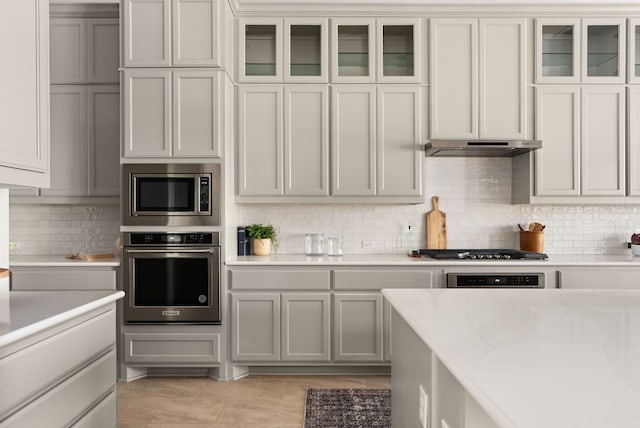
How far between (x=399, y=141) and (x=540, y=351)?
3.06 meters

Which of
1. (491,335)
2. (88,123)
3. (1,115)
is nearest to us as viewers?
(491,335)

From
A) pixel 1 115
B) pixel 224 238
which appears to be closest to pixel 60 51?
pixel 224 238

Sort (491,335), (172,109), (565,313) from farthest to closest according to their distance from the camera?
(172,109)
(565,313)
(491,335)

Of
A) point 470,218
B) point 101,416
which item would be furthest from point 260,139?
point 101,416

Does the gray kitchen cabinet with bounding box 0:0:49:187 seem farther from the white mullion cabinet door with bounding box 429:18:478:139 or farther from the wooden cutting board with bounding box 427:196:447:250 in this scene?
the wooden cutting board with bounding box 427:196:447:250

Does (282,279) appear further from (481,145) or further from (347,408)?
(481,145)

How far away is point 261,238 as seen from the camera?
13.9 ft

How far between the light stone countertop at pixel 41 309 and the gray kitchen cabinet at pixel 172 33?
207 centimetres

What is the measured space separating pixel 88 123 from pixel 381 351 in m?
3.01

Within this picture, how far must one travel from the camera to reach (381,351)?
3812 millimetres

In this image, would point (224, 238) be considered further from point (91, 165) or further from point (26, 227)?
point (26, 227)

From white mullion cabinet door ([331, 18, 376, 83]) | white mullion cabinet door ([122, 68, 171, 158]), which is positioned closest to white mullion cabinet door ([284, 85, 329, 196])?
white mullion cabinet door ([331, 18, 376, 83])

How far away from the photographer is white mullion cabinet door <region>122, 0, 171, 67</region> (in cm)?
370

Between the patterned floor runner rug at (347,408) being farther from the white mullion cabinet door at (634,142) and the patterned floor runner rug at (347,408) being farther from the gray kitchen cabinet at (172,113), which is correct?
the white mullion cabinet door at (634,142)
